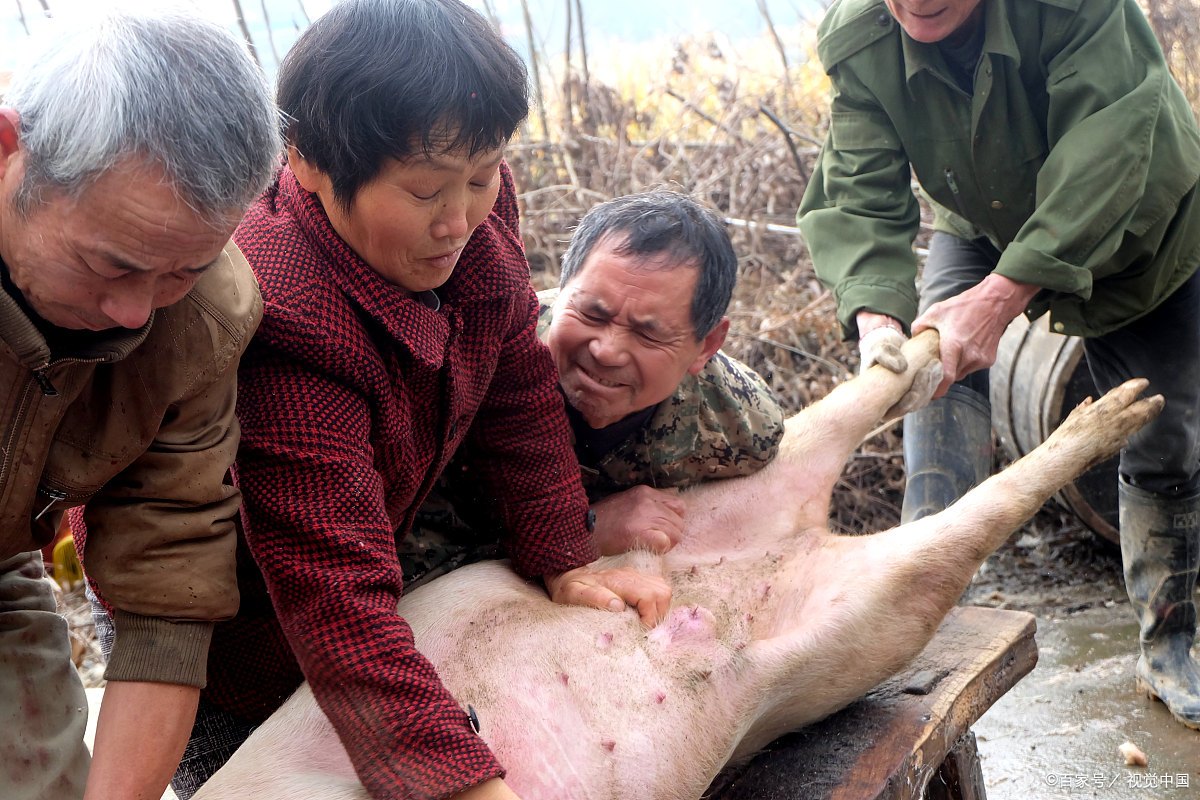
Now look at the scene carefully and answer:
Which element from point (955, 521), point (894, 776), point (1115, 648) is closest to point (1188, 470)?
point (1115, 648)

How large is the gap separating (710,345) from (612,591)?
616mm

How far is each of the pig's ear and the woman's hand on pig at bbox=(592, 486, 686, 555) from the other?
29cm

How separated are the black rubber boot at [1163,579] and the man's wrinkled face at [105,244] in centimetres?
285

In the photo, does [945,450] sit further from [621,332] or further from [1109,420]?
[621,332]

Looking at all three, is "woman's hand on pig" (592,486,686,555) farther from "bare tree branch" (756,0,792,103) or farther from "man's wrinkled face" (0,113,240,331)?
"bare tree branch" (756,0,792,103)

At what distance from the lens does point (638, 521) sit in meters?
2.38

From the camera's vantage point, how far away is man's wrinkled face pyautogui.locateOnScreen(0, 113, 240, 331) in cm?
121

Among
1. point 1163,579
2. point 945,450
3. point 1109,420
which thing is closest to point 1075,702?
point 1163,579

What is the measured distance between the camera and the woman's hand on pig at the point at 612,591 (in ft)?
6.85

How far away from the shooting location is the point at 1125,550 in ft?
11.0

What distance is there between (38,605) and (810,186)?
89.4 inches

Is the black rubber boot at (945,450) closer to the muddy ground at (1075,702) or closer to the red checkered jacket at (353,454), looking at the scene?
the muddy ground at (1075,702)

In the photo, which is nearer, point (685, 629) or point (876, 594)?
point (685, 629)

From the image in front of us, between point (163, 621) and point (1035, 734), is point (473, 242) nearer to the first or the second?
point (163, 621)
